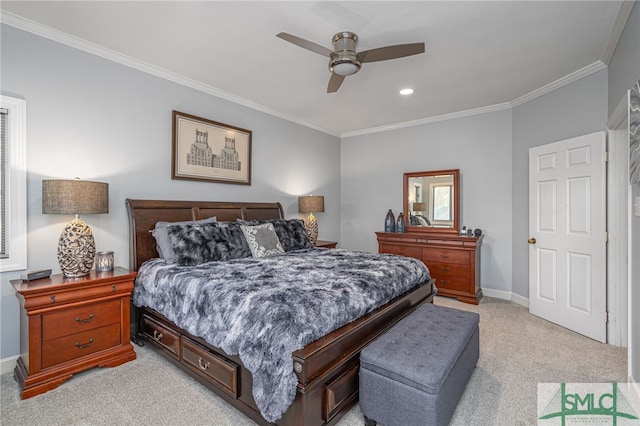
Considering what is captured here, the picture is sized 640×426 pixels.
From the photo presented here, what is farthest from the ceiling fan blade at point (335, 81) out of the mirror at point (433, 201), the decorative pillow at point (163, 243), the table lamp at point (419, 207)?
the table lamp at point (419, 207)

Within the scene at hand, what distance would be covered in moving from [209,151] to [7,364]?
2.67m

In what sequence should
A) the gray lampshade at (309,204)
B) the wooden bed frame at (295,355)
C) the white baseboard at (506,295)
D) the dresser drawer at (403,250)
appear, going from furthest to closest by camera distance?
the gray lampshade at (309,204) < the dresser drawer at (403,250) < the white baseboard at (506,295) < the wooden bed frame at (295,355)

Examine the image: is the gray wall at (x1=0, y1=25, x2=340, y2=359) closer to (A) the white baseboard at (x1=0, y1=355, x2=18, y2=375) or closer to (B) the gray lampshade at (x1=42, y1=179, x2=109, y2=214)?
(A) the white baseboard at (x1=0, y1=355, x2=18, y2=375)

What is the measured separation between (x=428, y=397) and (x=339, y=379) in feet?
1.62

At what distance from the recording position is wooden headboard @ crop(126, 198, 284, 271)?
310 centimetres

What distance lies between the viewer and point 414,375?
5.46ft

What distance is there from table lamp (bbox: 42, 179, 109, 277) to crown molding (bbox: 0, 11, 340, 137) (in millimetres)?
1326

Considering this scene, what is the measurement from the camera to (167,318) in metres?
2.45

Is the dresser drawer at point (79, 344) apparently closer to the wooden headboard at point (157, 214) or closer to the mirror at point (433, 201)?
the wooden headboard at point (157, 214)

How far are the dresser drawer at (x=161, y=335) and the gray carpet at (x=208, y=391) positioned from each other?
0.16 meters

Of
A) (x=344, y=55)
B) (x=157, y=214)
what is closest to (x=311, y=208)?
(x=157, y=214)

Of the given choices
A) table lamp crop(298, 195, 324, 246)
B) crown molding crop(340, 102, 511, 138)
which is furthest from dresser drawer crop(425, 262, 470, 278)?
crown molding crop(340, 102, 511, 138)

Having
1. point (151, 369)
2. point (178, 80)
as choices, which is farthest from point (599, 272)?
point (178, 80)

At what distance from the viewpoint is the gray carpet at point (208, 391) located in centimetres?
192
